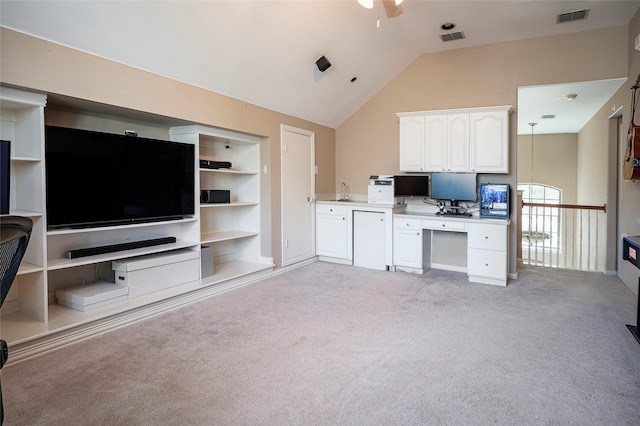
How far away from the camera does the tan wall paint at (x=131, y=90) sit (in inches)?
101

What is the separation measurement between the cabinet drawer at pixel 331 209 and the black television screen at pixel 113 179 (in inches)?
82.5

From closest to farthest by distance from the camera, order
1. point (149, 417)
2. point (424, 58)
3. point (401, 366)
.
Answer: point (149, 417)
point (401, 366)
point (424, 58)

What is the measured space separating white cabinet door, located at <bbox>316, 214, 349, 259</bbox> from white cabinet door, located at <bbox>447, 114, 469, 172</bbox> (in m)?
1.65

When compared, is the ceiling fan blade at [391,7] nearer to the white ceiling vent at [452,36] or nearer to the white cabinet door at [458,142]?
the white ceiling vent at [452,36]

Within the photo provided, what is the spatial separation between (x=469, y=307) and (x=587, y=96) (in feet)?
13.2

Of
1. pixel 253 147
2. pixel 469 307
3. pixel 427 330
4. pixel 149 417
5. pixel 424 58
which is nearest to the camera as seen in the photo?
pixel 149 417

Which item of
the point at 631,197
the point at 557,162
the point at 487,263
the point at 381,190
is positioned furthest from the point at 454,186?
the point at 557,162

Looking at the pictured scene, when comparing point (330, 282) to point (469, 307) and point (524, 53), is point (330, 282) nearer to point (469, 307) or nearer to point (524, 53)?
point (469, 307)

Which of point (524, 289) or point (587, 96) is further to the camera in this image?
point (587, 96)

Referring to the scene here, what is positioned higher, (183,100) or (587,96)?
(587,96)

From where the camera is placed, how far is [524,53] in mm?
4672

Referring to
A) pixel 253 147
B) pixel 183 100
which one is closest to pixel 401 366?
pixel 183 100

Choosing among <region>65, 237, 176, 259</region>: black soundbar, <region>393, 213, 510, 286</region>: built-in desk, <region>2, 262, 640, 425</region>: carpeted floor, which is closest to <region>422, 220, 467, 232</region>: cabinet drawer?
<region>393, 213, 510, 286</region>: built-in desk

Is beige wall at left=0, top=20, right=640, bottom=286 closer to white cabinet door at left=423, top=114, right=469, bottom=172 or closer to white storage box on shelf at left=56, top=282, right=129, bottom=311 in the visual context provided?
white cabinet door at left=423, top=114, right=469, bottom=172
